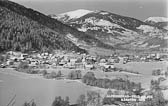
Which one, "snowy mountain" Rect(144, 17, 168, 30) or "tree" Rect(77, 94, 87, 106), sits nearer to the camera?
"tree" Rect(77, 94, 87, 106)

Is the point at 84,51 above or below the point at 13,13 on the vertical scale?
below

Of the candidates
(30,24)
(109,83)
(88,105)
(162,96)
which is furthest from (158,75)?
(30,24)

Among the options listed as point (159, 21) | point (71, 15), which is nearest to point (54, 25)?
point (71, 15)

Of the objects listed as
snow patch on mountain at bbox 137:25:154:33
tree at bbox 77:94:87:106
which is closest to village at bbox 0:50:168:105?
tree at bbox 77:94:87:106

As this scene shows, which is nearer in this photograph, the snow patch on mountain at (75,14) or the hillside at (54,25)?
the hillside at (54,25)

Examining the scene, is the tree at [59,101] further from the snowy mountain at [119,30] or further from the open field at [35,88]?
the snowy mountain at [119,30]

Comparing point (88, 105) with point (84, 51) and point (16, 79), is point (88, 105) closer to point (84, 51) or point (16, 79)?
point (84, 51)

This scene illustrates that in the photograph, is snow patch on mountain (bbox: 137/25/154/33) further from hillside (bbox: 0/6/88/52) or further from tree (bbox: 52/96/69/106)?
tree (bbox: 52/96/69/106)

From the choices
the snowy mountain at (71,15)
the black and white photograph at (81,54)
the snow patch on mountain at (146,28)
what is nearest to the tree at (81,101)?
the black and white photograph at (81,54)
